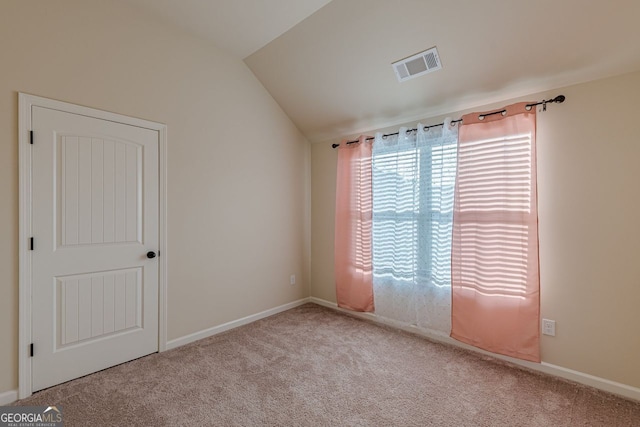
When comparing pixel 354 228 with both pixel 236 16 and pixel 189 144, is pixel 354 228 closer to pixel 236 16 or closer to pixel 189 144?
pixel 189 144

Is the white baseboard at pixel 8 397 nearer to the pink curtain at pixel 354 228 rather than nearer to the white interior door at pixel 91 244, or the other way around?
the white interior door at pixel 91 244

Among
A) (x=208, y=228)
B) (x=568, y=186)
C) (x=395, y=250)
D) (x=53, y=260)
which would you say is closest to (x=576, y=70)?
(x=568, y=186)

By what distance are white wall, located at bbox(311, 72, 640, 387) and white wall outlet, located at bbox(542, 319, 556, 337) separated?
32 millimetres

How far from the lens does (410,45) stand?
2455 mm

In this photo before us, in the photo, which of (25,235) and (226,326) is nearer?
(25,235)

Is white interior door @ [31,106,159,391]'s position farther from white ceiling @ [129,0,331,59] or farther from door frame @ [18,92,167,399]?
white ceiling @ [129,0,331,59]

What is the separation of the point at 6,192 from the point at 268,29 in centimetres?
239

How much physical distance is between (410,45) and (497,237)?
1.79 meters


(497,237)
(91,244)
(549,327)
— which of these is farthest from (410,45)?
(91,244)

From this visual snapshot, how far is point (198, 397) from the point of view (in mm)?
2027

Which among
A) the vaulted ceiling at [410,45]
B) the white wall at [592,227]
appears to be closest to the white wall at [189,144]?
the vaulted ceiling at [410,45]

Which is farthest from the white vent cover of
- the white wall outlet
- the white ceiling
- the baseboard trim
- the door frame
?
the baseboard trim

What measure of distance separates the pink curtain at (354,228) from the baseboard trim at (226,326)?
2.34 feet

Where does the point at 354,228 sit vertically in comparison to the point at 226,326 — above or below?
above
